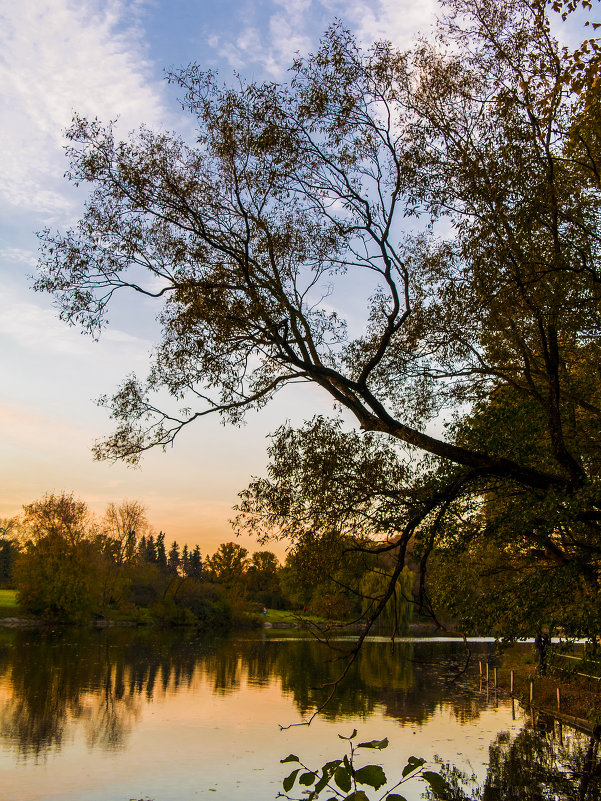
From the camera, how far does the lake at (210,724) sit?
1538cm

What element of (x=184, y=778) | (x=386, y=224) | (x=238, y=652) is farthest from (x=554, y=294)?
(x=238, y=652)

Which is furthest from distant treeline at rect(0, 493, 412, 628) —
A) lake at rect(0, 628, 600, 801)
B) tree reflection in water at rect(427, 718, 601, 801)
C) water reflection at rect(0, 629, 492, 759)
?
tree reflection in water at rect(427, 718, 601, 801)

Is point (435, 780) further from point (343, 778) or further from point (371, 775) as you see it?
point (343, 778)

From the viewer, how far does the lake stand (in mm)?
15383

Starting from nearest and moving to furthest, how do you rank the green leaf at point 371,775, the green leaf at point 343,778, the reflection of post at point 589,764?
the green leaf at point 371,775 → the green leaf at point 343,778 → the reflection of post at point 589,764

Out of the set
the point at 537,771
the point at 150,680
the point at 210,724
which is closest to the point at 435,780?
the point at 537,771

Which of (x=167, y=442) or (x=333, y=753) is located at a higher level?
(x=167, y=442)

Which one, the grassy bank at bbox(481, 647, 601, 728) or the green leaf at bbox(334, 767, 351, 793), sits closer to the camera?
the green leaf at bbox(334, 767, 351, 793)

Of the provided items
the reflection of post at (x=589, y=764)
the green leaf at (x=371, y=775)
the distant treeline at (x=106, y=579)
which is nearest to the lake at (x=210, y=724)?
the reflection of post at (x=589, y=764)

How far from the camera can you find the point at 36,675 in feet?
96.3

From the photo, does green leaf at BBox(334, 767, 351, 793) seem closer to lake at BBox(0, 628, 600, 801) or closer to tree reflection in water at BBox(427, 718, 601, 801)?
lake at BBox(0, 628, 600, 801)

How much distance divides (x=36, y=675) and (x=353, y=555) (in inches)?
935

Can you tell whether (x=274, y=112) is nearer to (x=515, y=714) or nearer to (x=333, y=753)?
(x=333, y=753)

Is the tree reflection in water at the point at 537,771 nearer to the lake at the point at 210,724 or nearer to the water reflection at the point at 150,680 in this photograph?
the lake at the point at 210,724
